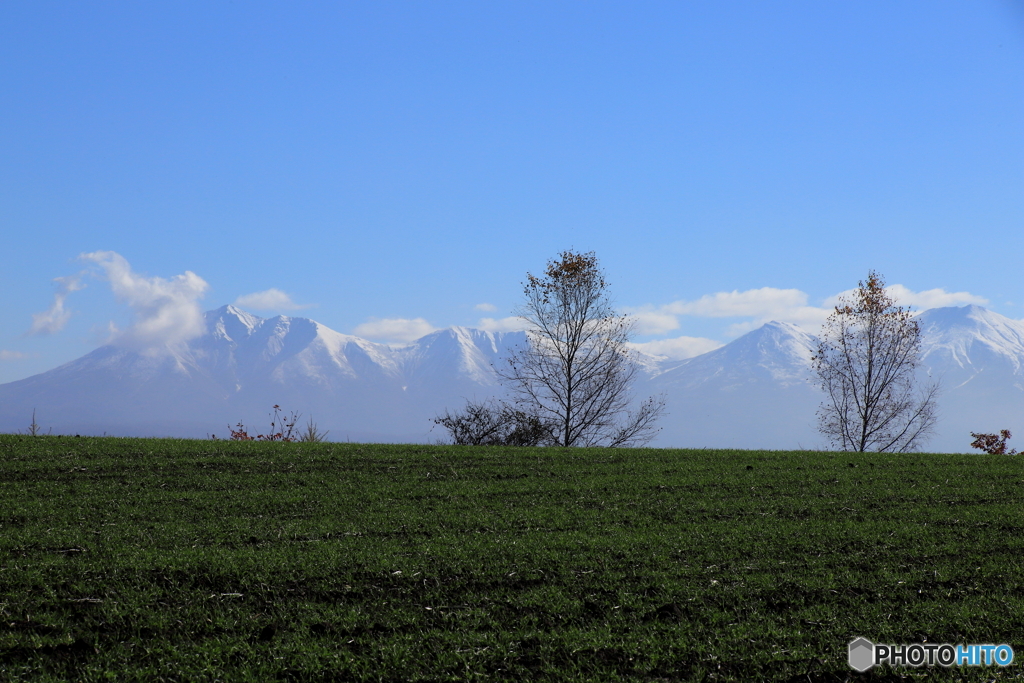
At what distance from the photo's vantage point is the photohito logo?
5.21m

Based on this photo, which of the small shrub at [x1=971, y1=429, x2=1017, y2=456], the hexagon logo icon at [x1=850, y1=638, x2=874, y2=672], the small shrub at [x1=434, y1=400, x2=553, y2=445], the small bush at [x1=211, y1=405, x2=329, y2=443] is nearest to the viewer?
the hexagon logo icon at [x1=850, y1=638, x2=874, y2=672]

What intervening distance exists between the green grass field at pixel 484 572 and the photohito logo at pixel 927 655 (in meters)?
0.09

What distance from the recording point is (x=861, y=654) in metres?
5.33

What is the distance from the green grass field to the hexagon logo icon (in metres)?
0.09

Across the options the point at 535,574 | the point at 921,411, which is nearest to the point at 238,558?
the point at 535,574

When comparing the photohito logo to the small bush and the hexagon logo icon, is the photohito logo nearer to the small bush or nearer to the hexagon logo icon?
the hexagon logo icon

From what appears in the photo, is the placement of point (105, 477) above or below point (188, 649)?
above

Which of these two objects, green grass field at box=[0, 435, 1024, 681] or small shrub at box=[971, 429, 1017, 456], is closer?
green grass field at box=[0, 435, 1024, 681]

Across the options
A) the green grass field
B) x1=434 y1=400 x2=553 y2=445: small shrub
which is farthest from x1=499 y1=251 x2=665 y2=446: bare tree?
the green grass field

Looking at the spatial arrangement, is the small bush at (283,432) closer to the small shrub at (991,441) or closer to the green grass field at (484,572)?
the green grass field at (484,572)

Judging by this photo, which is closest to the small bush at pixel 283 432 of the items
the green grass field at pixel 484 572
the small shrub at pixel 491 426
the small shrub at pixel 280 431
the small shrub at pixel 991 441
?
the small shrub at pixel 280 431

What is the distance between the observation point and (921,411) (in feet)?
102

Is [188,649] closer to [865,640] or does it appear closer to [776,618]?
[776,618]

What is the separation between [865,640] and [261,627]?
14.7 feet
